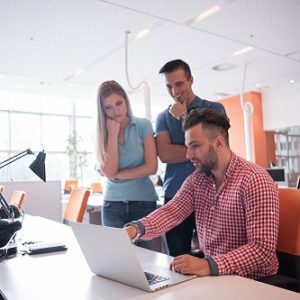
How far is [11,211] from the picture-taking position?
1597 mm

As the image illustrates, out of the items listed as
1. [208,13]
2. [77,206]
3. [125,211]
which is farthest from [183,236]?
[208,13]

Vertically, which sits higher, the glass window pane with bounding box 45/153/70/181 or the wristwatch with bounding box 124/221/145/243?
the glass window pane with bounding box 45/153/70/181

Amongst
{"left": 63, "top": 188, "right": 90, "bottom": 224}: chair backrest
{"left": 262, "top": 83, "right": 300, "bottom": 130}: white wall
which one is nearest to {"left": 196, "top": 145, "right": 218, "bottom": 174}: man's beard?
{"left": 63, "top": 188, "right": 90, "bottom": 224}: chair backrest

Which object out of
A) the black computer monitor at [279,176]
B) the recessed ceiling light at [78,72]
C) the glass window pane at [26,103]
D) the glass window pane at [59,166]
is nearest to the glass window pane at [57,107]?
the glass window pane at [26,103]

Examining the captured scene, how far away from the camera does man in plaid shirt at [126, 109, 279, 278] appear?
1134 mm

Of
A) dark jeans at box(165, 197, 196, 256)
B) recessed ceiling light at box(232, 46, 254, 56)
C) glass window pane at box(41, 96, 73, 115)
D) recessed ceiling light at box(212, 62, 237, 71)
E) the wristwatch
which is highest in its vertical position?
glass window pane at box(41, 96, 73, 115)

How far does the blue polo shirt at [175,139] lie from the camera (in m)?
1.97

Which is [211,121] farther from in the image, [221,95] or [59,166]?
[59,166]

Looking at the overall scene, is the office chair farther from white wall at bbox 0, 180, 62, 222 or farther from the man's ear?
white wall at bbox 0, 180, 62, 222

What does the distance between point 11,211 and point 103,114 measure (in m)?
0.71

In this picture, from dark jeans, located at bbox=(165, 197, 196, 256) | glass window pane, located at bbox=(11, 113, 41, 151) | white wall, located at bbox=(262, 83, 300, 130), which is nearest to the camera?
dark jeans, located at bbox=(165, 197, 196, 256)

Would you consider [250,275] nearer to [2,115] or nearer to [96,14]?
[96,14]

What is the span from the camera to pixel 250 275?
1.17 m

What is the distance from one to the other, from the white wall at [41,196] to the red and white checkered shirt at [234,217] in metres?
3.90
